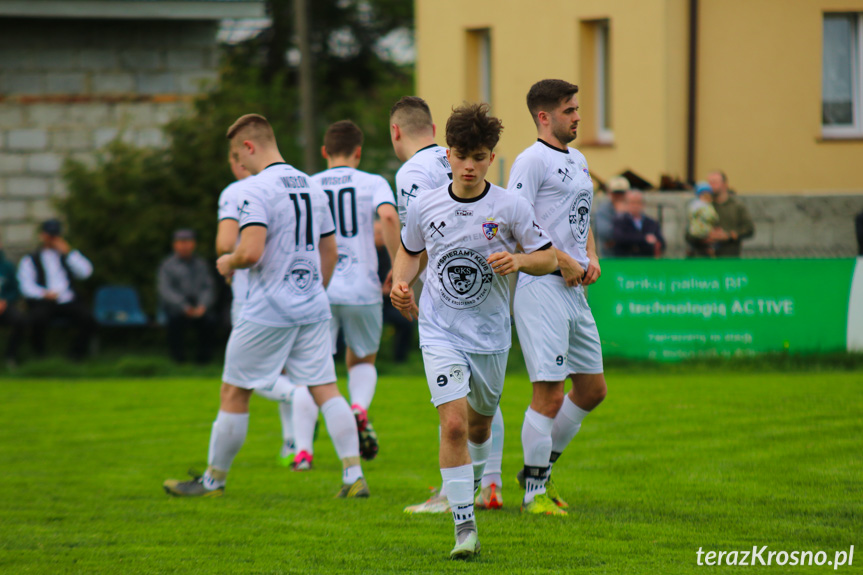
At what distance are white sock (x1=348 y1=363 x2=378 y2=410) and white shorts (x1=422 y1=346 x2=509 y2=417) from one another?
2.73 m

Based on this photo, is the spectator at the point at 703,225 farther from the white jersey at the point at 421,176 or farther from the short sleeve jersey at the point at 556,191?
the white jersey at the point at 421,176

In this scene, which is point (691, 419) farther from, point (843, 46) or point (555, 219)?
point (843, 46)

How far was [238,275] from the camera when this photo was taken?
28.0 feet

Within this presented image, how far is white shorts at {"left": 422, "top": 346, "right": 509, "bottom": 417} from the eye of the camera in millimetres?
5621

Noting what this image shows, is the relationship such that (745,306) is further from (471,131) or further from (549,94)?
(471,131)

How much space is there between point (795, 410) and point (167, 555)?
6.32m

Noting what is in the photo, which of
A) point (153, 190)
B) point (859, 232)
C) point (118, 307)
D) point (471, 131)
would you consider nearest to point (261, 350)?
point (471, 131)

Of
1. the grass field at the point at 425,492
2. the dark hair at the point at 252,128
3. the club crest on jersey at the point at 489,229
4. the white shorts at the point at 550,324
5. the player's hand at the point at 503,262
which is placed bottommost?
the grass field at the point at 425,492

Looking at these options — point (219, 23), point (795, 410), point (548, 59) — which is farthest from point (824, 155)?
point (219, 23)

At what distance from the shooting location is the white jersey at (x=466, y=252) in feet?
18.3

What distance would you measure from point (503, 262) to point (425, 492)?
2497 mm

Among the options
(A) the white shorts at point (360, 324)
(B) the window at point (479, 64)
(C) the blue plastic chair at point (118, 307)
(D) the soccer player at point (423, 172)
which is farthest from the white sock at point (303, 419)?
(B) the window at point (479, 64)

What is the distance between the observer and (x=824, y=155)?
18438mm

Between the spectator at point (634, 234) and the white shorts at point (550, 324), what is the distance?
846cm
